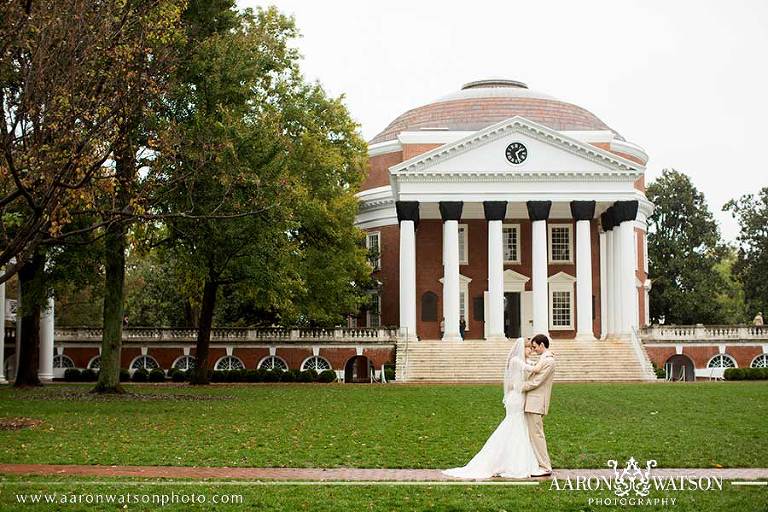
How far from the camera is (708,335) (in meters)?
53.4

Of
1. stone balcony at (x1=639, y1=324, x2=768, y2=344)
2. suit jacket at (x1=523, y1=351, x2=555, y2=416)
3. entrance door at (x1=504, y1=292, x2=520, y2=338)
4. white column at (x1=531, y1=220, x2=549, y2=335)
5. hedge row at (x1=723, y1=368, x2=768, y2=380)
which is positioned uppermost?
white column at (x1=531, y1=220, x2=549, y2=335)

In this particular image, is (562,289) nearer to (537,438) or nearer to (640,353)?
(640,353)

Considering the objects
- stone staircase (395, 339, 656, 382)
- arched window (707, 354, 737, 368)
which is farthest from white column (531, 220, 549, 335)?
arched window (707, 354, 737, 368)

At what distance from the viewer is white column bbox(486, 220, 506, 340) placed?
52531mm

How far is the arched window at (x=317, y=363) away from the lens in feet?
176

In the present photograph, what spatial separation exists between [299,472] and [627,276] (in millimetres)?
41535

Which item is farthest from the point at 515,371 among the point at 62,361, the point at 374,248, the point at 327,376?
the point at 374,248

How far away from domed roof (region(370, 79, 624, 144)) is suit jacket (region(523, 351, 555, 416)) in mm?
52380

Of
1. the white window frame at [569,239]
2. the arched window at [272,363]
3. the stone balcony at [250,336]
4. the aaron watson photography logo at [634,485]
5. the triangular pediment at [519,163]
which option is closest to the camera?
the aaron watson photography logo at [634,485]

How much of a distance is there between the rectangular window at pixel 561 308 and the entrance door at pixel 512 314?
216 centimetres

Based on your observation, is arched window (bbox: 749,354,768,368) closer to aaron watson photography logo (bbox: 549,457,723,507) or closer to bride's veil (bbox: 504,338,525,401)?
aaron watson photography logo (bbox: 549,457,723,507)

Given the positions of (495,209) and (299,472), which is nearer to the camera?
(299,472)

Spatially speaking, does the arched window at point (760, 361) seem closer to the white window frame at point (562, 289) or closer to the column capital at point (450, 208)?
the white window frame at point (562, 289)

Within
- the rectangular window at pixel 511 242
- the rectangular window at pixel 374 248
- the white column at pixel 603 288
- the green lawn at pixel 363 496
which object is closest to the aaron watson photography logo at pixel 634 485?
the green lawn at pixel 363 496
